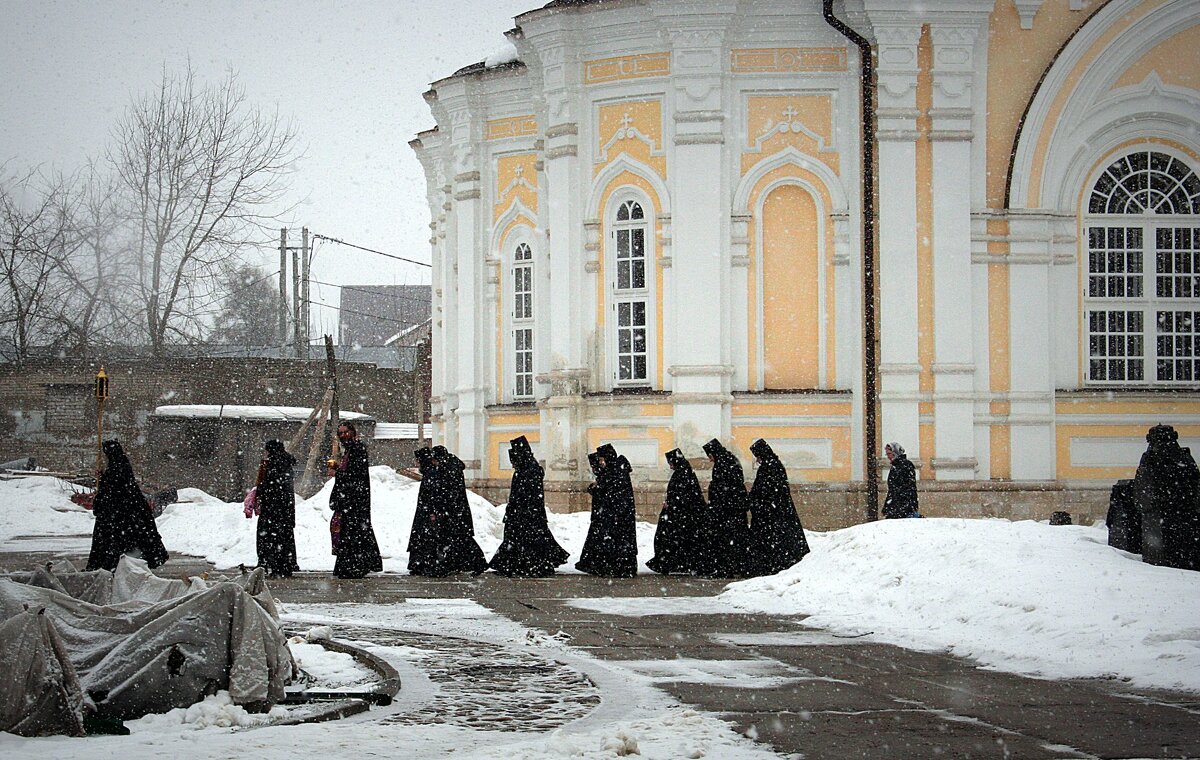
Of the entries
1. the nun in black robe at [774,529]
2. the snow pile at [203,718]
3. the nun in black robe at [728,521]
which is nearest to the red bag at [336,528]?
the nun in black robe at [728,521]

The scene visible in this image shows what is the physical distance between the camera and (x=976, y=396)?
65.9ft

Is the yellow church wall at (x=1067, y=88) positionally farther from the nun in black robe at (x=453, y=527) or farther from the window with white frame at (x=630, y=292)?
the nun in black robe at (x=453, y=527)

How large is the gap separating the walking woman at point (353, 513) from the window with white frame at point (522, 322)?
643 cm

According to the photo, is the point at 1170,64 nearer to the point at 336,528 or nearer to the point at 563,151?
the point at 563,151

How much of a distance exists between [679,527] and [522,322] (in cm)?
748

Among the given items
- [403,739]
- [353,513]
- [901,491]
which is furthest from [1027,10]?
[403,739]

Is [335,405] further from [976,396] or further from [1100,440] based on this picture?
[1100,440]

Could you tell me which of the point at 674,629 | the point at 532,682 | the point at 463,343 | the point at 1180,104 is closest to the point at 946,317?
the point at 1180,104

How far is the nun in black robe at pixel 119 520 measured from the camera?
51.0ft

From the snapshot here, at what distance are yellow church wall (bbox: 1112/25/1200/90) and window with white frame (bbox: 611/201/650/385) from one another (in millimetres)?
7672

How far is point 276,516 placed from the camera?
56.1ft

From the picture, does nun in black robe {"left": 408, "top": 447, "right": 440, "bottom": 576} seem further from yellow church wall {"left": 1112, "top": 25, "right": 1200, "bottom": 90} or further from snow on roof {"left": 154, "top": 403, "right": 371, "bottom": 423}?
snow on roof {"left": 154, "top": 403, "right": 371, "bottom": 423}

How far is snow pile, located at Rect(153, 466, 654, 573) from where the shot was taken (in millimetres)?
19250

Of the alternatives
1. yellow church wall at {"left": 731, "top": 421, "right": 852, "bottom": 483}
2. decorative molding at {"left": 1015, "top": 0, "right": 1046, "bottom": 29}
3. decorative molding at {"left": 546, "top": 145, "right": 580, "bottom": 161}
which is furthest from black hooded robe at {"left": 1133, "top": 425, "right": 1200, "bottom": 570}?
decorative molding at {"left": 546, "top": 145, "right": 580, "bottom": 161}
